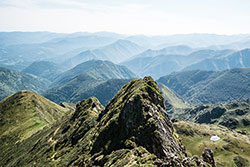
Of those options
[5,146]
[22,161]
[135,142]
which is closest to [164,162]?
[135,142]

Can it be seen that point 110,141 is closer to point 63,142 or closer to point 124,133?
point 124,133

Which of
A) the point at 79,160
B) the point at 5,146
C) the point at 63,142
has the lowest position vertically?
the point at 5,146

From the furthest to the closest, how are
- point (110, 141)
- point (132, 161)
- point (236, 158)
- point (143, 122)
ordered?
point (236, 158)
point (110, 141)
point (143, 122)
point (132, 161)

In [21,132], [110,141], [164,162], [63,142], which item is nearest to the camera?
[164,162]

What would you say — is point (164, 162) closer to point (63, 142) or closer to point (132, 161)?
point (132, 161)

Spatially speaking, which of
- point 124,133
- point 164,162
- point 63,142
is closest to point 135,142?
point 124,133

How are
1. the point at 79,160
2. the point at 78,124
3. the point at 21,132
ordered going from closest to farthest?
the point at 79,160 < the point at 78,124 < the point at 21,132

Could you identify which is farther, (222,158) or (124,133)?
(222,158)

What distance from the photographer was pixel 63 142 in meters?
95.2

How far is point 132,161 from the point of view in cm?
4491

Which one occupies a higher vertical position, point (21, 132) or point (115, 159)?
point (115, 159)

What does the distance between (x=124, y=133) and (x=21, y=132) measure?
156332 mm

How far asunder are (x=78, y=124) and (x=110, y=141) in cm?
4551

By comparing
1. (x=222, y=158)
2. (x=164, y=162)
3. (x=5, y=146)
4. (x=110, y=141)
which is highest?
(x=164, y=162)
